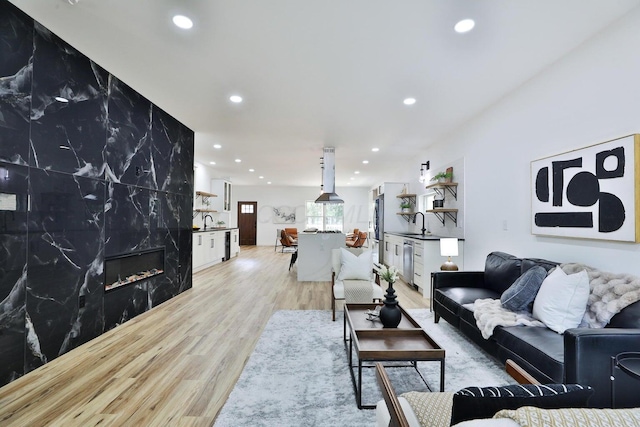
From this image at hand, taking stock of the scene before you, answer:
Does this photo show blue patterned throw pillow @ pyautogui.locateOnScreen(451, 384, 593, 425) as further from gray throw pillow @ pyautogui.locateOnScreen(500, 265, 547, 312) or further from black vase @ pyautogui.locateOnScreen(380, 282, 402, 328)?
gray throw pillow @ pyautogui.locateOnScreen(500, 265, 547, 312)

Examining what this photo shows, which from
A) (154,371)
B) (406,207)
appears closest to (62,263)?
(154,371)

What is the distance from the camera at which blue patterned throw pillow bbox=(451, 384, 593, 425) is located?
81 centimetres

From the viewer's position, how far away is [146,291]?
3994 millimetres

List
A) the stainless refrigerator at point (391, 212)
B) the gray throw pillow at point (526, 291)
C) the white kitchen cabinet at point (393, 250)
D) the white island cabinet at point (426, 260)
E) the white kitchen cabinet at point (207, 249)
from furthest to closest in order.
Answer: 1. the stainless refrigerator at point (391, 212)
2. the white kitchen cabinet at point (207, 249)
3. the white kitchen cabinet at point (393, 250)
4. the white island cabinet at point (426, 260)
5. the gray throw pillow at point (526, 291)

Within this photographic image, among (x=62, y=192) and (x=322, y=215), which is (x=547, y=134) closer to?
(x=62, y=192)

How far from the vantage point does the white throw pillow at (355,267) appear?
12.9ft

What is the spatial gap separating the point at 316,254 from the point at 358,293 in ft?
8.45

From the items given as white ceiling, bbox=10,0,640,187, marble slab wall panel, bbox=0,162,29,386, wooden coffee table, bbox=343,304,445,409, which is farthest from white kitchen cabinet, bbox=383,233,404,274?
marble slab wall panel, bbox=0,162,29,386

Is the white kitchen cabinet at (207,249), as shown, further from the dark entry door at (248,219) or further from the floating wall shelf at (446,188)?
the floating wall shelf at (446,188)

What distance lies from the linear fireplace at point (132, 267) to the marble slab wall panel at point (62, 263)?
0.67 ft

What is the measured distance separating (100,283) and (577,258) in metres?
4.67

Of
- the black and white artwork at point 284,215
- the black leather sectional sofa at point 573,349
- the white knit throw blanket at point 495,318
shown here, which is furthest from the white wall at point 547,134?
the black and white artwork at point 284,215

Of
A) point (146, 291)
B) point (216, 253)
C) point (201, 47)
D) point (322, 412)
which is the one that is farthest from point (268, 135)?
point (322, 412)

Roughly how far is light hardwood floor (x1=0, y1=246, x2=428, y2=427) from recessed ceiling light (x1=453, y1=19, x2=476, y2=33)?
3.25 m
